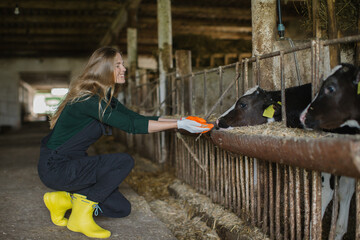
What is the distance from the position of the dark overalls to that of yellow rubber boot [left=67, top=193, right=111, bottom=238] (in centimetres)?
6

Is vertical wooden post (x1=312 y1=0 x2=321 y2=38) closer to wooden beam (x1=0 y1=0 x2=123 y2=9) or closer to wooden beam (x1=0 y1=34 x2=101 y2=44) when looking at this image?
wooden beam (x1=0 y1=0 x2=123 y2=9)

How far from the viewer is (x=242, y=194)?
131 inches

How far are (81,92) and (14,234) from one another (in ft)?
4.20

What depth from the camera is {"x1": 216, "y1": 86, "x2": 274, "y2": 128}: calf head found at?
3115 mm

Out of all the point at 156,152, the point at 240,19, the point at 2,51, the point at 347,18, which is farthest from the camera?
the point at 2,51

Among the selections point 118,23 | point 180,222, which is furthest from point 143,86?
point 180,222

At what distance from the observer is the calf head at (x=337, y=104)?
7.47 ft

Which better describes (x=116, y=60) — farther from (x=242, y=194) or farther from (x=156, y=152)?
(x=156, y=152)

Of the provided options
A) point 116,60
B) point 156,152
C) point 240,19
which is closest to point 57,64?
point 240,19

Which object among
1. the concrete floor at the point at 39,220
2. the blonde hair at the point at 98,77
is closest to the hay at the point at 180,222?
the concrete floor at the point at 39,220

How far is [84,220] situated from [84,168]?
421 millimetres

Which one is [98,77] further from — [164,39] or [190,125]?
[164,39]

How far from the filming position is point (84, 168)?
9.30 ft

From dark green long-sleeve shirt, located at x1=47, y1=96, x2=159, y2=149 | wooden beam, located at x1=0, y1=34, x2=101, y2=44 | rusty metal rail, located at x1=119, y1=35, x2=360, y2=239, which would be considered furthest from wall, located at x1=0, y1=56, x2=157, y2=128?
dark green long-sleeve shirt, located at x1=47, y1=96, x2=159, y2=149
